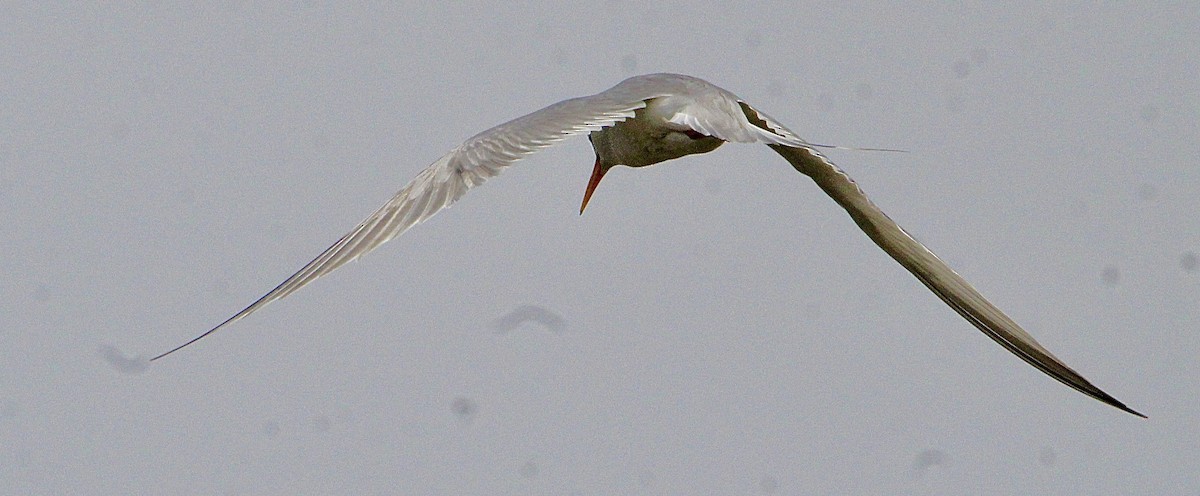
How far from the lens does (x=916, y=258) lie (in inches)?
184

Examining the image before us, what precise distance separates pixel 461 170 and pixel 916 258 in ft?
4.89

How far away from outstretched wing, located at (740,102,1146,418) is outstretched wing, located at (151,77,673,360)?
0.53 m

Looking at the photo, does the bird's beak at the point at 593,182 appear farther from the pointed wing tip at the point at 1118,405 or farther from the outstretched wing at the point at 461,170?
the pointed wing tip at the point at 1118,405

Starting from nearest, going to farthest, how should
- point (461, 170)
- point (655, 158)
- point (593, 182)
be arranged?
point (461, 170) < point (655, 158) < point (593, 182)

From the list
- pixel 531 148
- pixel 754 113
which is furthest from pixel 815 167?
pixel 531 148

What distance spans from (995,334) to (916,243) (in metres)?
0.35

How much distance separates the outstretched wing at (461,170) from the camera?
3.62 m

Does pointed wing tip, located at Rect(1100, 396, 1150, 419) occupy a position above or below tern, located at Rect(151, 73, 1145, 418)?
below

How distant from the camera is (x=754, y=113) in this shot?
15.1 feet

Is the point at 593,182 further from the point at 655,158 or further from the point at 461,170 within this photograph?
the point at 461,170

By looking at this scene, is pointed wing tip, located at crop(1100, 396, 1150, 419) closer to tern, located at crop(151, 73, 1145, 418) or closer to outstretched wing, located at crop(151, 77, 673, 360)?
tern, located at crop(151, 73, 1145, 418)

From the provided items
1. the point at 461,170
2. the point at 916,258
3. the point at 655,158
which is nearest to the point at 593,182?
the point at 655,158

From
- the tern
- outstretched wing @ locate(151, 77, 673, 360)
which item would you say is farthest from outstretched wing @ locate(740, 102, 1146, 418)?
outstretched wing @ locate(151, 77, 673, 360)

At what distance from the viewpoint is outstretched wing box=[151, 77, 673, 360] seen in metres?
3.62
